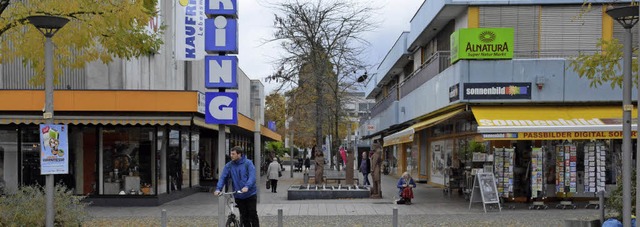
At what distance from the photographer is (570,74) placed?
18438mm

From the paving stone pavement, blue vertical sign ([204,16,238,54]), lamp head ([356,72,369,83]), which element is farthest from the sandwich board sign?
lamp head ([356,72,369,83])

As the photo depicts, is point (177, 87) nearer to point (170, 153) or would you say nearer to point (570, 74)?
point (170, 153)

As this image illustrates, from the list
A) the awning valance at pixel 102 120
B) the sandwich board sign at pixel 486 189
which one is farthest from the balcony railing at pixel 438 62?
the awning valance at pixel 102 120

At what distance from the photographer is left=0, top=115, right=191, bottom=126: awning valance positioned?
17469 millimetres

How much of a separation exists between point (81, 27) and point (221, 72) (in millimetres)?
2847

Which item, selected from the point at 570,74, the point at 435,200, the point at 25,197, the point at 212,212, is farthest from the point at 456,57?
the point at 25,197

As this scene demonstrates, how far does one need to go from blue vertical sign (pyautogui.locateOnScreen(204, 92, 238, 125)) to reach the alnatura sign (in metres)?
9.50

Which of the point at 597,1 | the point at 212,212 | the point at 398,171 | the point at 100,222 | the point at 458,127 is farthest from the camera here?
the point at 398,171

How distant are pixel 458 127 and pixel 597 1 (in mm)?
7388

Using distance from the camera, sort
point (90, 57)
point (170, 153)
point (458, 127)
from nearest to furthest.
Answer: point (90, 57)
point (170, 153)
point (458, 127)

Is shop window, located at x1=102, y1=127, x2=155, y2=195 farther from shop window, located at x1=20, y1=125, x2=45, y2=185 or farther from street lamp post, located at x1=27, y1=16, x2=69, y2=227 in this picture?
street lamp post, located at x1=27, y1=16, x2=69, y2=227

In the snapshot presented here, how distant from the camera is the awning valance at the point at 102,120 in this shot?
17.5m

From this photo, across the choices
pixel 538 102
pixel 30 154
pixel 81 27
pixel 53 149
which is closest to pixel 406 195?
pixel 538 102

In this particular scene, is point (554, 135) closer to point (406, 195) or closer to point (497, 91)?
point (497, 91)
